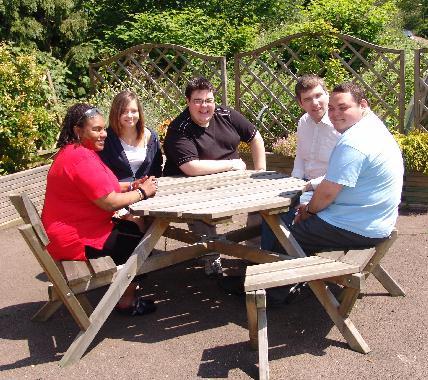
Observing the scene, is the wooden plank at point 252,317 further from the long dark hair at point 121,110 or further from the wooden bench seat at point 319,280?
the long dark hair at point 121,110

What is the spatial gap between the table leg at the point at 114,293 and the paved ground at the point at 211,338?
9 centimetres

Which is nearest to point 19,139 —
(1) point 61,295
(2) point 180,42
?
(1) point 61,295

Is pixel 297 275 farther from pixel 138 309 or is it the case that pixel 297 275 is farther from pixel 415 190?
pixel 415 190

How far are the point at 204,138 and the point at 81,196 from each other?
48.7 inches

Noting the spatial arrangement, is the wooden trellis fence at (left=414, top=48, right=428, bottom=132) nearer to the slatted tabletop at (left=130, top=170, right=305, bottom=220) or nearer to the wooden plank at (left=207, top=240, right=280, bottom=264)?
the slatted tabletop at (left=130, top=170, right=305, bottom=220)

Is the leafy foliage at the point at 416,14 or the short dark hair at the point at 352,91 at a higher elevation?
the short dark hair at the point at 352,91

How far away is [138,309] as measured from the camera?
4113 millimetres

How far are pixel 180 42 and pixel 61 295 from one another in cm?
879

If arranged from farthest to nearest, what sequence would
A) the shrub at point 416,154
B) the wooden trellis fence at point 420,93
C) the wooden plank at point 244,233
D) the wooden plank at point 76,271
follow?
the wooden trellis fence at point 420,93, the shrub at point 416,154, the wooden plank at point 244,233, the wooden plank at point 76,271

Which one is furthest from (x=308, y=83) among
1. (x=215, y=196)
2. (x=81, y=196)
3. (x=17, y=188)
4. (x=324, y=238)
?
(x=17, y=188)

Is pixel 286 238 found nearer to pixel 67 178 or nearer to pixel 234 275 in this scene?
pixel 234 275

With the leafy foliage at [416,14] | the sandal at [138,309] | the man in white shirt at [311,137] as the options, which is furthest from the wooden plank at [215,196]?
the leafy foliage at [416,14]

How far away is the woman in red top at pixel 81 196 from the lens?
12.0 feet

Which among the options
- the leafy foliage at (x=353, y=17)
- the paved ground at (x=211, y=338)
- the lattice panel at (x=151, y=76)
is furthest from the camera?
the leafy foliage at (x=353, y=17)
